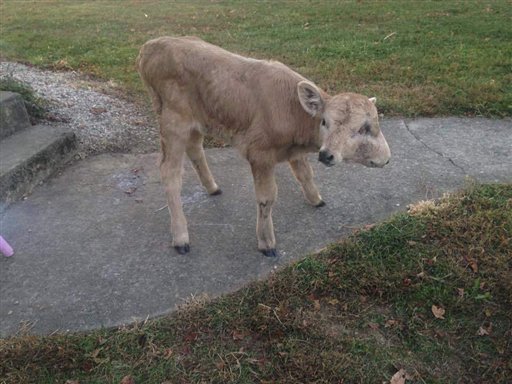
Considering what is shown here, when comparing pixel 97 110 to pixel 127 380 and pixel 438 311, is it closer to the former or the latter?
pixel 127 380

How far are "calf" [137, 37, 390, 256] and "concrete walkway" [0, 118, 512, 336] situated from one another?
0.99ft

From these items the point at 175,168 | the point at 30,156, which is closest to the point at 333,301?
the point at 175,168

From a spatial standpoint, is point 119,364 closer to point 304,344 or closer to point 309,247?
point 304,344

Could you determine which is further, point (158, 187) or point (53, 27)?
point (53, 27)

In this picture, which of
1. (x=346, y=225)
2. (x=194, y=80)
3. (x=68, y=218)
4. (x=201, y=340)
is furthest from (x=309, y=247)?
(x=68, y=218)

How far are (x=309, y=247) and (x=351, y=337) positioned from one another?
953 mm

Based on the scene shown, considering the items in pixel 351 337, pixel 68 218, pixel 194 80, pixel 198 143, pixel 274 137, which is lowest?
pixel 351 337

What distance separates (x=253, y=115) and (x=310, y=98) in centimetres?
50

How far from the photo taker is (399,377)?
3137 mm

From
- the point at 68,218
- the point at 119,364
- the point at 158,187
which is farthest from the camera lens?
the point at 158,187

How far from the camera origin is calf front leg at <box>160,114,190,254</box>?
416 cm

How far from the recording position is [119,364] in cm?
326

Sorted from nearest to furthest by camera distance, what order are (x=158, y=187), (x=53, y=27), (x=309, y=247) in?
(x=309, y=247), (x=158, y=187), (x=53, y=27)

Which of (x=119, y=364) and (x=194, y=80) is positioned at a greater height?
(x=194, y=80)
